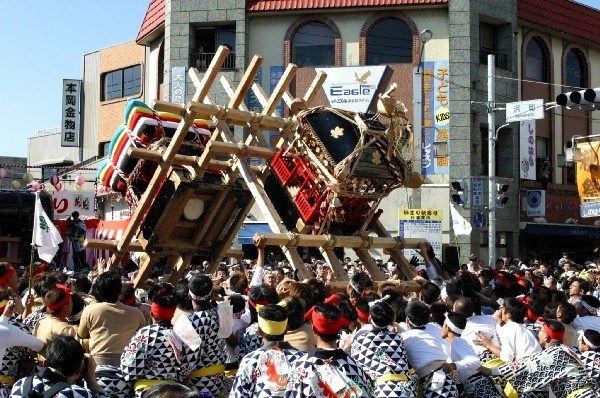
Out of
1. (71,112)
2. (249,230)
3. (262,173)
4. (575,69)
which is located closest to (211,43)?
(249,230)

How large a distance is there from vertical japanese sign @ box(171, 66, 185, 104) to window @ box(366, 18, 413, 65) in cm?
637

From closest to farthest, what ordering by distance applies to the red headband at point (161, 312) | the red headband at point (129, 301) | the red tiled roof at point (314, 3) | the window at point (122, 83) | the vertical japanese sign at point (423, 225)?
the red headband at point (161, 312), the red headband at point (129, 301), the vertical japanese sign at point (423, 225), the red tiled roof at point (314, 3), the window at point (122, 83)

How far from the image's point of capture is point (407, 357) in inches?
267

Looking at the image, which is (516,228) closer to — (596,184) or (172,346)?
(596,184)

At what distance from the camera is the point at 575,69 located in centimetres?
3284

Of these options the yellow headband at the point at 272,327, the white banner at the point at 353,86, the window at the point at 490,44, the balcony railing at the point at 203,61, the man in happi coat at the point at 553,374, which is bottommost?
the man in happi coat at the point at 553,374

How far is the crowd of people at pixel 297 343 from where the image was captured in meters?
5.74

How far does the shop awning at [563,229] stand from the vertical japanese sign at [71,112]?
19.7 m

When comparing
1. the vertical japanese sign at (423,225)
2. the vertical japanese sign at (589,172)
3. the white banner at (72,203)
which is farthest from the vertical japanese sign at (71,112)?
the vertical japanese sign at (589,172)

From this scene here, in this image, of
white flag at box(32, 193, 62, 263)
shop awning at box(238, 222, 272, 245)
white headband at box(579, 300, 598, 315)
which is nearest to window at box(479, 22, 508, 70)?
shop awning at box(238, 222, 272, 245)

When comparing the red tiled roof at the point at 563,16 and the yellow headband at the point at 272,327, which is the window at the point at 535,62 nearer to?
the red tiled roof at the point at 563,16

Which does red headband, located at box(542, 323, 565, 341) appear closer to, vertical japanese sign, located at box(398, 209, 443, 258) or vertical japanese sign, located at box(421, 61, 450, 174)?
vertical japanese sign, located at box(398, 209, 443, 258)

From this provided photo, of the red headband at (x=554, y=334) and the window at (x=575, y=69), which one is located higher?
the window at (x=575, y=69)

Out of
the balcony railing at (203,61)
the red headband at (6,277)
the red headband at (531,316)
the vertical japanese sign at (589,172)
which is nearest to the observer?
the red headband at (531,316)
